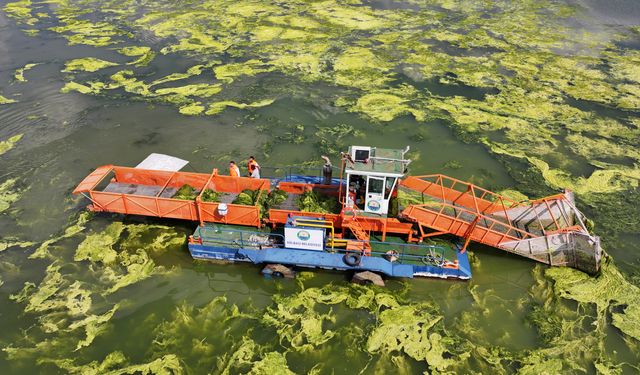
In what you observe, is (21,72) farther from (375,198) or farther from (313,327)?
(313,327)

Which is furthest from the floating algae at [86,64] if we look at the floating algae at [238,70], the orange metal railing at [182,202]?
the orange metal railing at [182,202]

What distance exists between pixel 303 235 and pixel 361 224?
2.08 meters

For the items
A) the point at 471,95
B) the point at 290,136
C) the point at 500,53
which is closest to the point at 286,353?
the point at 290,136

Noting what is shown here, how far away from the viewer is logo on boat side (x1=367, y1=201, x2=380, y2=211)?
13.3 m

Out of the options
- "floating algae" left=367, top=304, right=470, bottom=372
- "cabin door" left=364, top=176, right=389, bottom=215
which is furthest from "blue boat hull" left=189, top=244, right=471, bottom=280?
"cabin door" left=364, top=176, right=389, bottom=215

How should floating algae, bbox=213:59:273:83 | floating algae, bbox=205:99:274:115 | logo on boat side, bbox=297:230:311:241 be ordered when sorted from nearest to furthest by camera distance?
logo on boat side, bbox=297:230:311:241, floating algae, bbox=205:99:274:115, floating algae, bbox=213:59:273:83

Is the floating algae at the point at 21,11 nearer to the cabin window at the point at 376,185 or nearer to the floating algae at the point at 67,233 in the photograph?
the floating algae at the point at 67,233

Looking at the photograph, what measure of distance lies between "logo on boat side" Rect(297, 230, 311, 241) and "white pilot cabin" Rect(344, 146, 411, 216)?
1.78 m

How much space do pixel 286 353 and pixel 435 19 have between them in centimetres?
3789

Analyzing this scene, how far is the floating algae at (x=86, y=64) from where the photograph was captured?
2831 centimetres

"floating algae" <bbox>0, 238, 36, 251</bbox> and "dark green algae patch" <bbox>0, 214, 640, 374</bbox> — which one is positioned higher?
"floating algae" <bbox>0, 238, 36, 251</bbox>

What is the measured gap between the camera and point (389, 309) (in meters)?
12.8

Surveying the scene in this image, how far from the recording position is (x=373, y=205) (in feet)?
43.9

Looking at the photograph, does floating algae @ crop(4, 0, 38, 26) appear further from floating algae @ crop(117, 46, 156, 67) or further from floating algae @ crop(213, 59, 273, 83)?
floating algae @ crop(213, 59, 273, 83)
